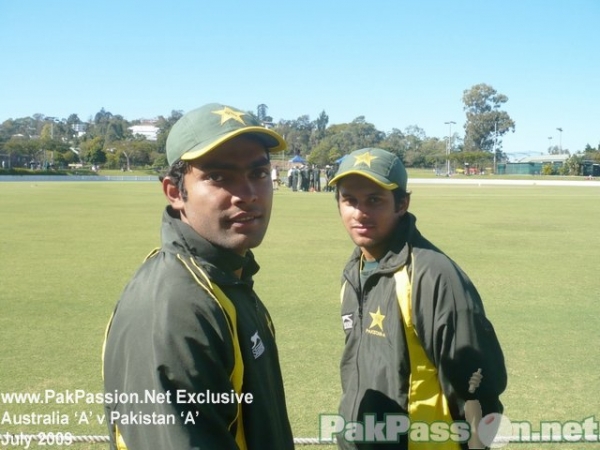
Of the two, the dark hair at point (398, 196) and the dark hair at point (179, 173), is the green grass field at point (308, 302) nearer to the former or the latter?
the dark hair at point (398, 196)

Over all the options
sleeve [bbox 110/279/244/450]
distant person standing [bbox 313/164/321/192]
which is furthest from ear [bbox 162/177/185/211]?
distant person standing [bbox 313/164/321/192]

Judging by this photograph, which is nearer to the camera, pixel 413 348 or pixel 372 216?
pixel 413 348

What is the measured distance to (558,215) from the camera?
803 inches

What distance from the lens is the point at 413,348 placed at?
2.57m

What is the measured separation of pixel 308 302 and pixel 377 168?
512 centimetres

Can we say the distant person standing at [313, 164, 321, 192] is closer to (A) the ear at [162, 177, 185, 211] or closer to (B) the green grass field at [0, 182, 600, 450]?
(B) the green grass field at [0, 182, 600, 450]

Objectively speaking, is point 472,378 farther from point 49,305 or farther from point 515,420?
point 49,305

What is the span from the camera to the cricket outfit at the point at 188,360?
57.8 inches

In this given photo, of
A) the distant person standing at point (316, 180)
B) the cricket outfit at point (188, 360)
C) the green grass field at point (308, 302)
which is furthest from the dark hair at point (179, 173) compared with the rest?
the distant person standing at point (316, 180)

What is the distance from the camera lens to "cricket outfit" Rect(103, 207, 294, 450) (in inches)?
57.8

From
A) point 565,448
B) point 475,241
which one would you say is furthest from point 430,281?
point 475,241

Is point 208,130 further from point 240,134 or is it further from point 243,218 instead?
point 243,218

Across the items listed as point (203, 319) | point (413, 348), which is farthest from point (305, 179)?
point (203, 319)

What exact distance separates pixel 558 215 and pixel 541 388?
16.9 m
